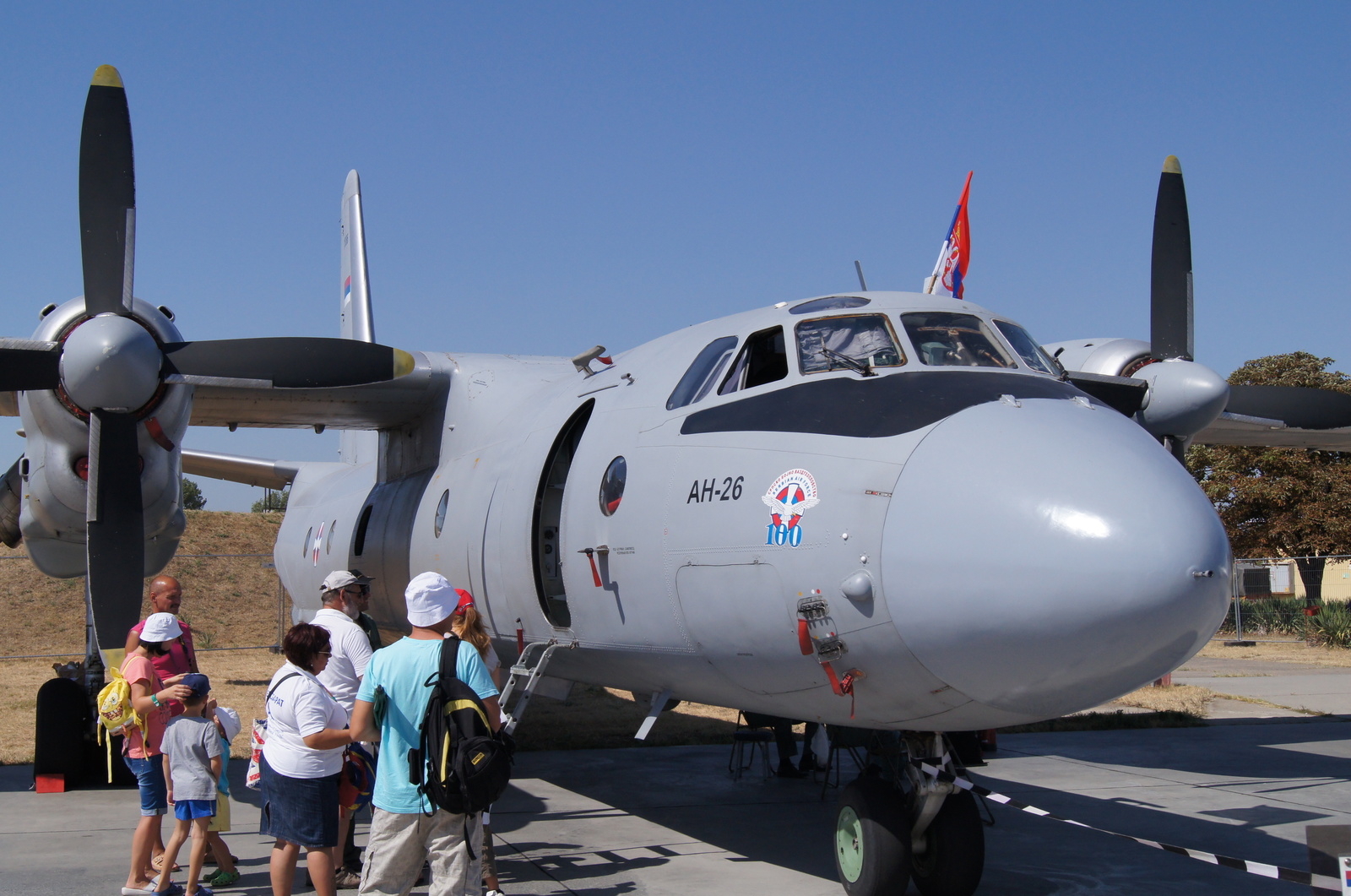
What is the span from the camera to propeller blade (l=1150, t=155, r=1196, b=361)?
40.3 ft

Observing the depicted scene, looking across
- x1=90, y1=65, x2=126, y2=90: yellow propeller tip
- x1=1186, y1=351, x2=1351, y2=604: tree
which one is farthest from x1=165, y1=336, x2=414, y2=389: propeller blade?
x1=1186, y1=351, x2=1351, y2=604: tree

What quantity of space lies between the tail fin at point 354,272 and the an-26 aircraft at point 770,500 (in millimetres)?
4616

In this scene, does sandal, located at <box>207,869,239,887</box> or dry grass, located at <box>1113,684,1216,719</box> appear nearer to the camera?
sandal, located at <box>207,869,239,887</box>

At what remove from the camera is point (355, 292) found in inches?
644

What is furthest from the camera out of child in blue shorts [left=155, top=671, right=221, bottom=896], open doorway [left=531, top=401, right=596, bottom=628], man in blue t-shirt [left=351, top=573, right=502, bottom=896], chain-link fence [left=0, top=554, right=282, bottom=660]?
chain-link fence [left=0, top=554, right=282, bottom=660]

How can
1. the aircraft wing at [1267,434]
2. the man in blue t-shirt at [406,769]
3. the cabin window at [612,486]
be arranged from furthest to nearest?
the aircraft wing at [1267,434] → the cabin window at [612,486] → the man in blue t-shirt at [406,769]

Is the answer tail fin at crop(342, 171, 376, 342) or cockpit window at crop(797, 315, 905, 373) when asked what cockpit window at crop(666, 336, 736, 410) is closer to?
cockpit window at crop(797, 315, 905, 373)

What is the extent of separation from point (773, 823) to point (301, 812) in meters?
4.12

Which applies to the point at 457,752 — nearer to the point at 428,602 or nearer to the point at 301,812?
the point at 428,602

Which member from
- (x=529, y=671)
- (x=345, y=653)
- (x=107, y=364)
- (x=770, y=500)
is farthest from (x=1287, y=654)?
(x=107, y=364)

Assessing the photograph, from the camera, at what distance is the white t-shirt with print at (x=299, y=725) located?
5363 millimetres

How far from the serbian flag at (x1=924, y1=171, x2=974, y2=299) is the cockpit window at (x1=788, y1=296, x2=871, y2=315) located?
1097cm

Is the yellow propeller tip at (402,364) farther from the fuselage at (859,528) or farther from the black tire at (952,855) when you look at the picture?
the black tire at (952,855)

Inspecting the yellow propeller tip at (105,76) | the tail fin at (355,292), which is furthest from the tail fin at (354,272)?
the yellow propeller tip at (105,76)
